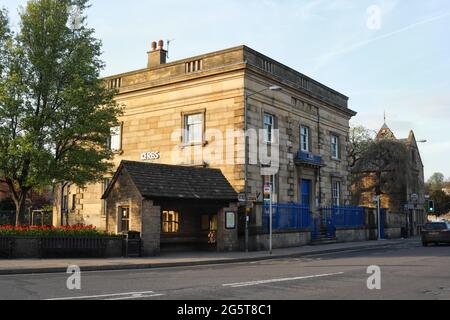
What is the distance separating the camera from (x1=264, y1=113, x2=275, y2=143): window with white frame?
27.5 metres

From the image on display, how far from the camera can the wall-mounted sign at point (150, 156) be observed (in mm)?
28769

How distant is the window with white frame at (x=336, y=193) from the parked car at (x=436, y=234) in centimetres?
704

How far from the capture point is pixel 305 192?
31281 millimetres

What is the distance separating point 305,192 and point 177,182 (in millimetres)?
11380

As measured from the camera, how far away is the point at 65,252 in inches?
742

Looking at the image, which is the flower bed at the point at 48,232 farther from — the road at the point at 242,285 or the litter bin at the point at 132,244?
the road at the point at 242,285

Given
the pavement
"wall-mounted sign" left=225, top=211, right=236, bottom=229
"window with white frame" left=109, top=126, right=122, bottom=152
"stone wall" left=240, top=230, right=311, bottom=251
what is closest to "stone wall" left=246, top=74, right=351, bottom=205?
"stone wall" left=240, top=230, right=311, bottom=251

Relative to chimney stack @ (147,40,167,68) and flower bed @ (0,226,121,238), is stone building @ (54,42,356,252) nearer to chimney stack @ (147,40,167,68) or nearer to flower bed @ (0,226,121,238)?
chimney stack @ (147,40,167,68)

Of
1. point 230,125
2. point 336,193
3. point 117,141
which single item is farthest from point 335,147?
point 117,141

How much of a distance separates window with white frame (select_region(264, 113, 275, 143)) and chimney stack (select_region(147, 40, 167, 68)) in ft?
26.4

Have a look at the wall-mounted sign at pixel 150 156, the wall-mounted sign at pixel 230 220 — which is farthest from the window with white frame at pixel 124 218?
the wall-mounted sign at pixel 150 156

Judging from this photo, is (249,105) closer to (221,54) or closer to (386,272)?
(221,54)

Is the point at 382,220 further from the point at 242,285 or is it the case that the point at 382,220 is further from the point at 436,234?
the point at 242,285
